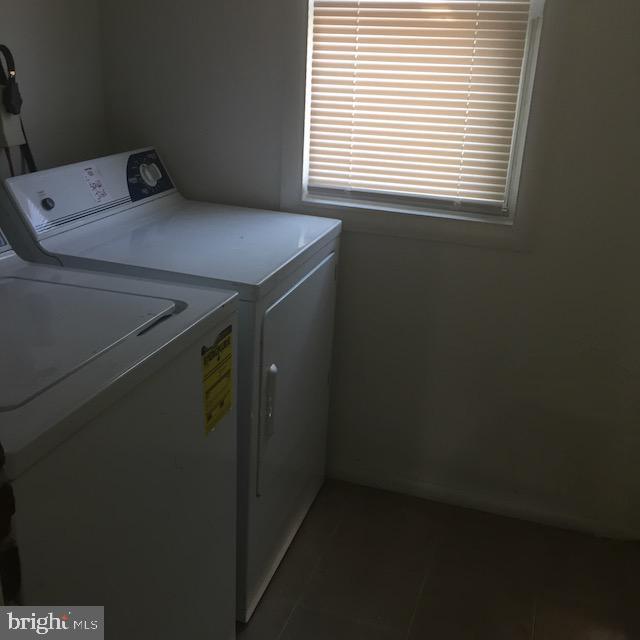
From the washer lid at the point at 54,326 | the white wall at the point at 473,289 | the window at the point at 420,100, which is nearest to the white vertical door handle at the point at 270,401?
the washer lid at the point at 54,326

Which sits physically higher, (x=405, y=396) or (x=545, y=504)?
(x=405, y=396)

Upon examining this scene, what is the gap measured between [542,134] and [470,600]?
139 centimetres

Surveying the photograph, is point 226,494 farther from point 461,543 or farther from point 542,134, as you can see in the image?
point 542,134

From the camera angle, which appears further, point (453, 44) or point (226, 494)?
point (453, 44)

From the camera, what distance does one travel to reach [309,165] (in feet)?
7.67

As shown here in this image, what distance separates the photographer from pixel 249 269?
1707mm

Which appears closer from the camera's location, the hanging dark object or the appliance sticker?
the hanging dark object

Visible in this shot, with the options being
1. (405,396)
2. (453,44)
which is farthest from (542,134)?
(405,396)

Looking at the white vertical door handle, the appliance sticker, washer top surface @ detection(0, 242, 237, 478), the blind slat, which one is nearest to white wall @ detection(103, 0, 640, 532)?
the blind slat

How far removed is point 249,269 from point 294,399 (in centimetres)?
52

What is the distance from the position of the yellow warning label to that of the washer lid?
0.41ft

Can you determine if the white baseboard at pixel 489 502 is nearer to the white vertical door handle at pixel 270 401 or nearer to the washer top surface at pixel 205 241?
the white vertical door handle at pixel 270 401

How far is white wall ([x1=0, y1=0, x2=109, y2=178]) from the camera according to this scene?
200 centimetres

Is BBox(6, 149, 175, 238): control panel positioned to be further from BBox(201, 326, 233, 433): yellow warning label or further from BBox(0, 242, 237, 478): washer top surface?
BBox(201, 326, 233, 433): yellow warning label
